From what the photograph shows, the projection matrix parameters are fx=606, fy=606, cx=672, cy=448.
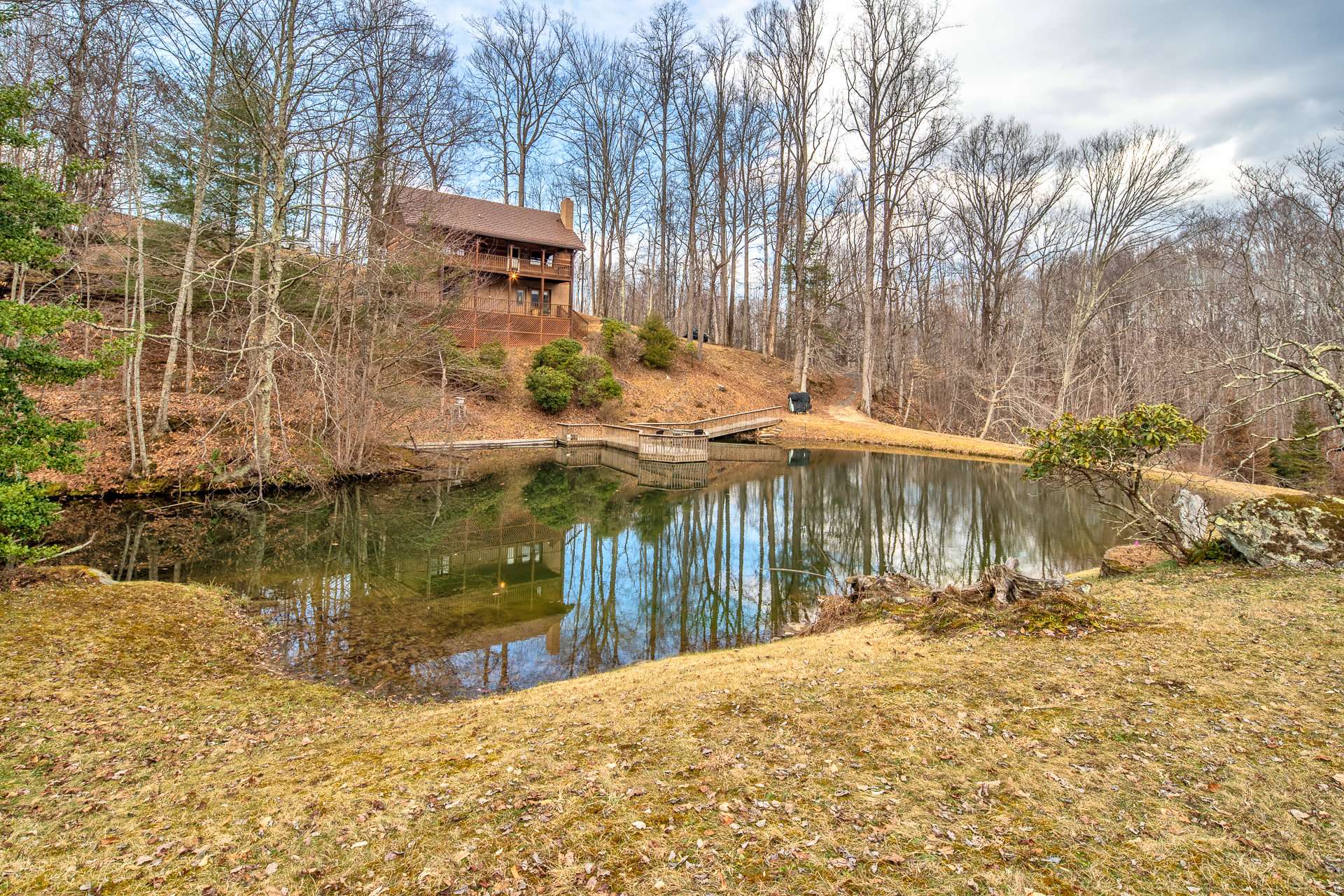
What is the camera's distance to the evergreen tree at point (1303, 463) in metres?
18.3

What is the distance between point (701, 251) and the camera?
43.5m

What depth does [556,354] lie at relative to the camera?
28578 mm

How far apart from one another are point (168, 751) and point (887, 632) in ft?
20.5

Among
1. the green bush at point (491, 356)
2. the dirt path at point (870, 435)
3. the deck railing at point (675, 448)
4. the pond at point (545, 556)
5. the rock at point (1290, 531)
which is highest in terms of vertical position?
the green bush at point (491, 356)

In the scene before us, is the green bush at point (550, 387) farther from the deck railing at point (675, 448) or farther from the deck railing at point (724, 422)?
the deck railing at point (675, 448)

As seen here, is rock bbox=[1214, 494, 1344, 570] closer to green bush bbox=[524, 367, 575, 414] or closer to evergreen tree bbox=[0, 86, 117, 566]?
evergreen tree bbox=[0, 86, 117, 566]

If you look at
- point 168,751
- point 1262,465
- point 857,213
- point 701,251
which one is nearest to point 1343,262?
point 1262,465

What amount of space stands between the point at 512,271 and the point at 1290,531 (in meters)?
30.8

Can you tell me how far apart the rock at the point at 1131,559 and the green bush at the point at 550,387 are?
22.5 m

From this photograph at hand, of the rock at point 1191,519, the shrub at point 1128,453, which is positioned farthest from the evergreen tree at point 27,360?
the rock at point 1191,519

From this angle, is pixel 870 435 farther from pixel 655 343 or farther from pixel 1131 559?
pixel 1131 559

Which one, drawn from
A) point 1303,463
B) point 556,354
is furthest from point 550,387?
point 1303,463

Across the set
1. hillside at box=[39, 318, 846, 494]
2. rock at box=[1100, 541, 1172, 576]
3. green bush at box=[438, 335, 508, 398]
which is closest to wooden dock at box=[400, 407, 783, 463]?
hillside at box=[39, 318, 846, 494]

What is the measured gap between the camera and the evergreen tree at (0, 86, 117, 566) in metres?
5.94
